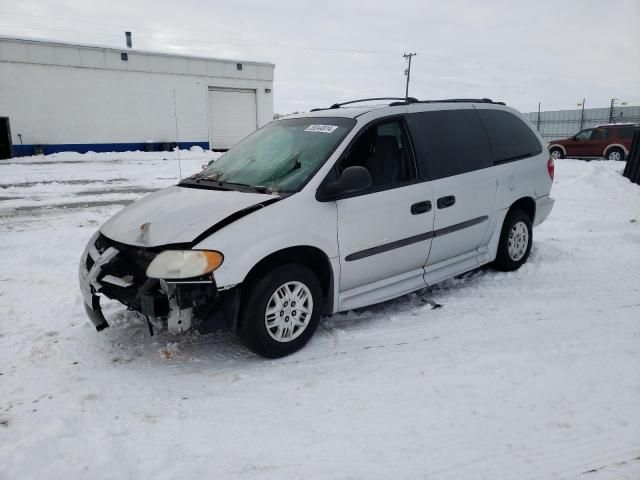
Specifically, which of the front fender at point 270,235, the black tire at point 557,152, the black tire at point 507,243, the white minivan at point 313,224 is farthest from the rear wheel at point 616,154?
the front fender at point 270,235

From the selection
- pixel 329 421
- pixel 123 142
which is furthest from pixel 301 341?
pixel 123 142

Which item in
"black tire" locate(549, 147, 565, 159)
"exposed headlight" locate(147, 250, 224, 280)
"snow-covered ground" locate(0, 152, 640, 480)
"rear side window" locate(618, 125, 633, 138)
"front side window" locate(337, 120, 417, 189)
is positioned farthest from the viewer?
"black tire" locate(549, 147, 565, 159)

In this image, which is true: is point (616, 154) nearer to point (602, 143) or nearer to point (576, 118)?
point (602, 143)

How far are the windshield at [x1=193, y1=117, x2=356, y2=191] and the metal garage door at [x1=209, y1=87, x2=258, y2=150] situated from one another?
2402 cm

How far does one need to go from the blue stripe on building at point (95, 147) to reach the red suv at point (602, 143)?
62.5ft

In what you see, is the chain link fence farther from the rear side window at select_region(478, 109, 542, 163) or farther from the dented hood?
the dented hood

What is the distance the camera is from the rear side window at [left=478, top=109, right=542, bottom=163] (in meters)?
4.97

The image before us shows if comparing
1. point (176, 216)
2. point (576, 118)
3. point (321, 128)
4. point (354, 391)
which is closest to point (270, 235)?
point (176, 216)

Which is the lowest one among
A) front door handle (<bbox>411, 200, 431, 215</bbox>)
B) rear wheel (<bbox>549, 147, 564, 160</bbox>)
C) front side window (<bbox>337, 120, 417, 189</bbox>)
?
front door handle (<bbox>411, 200, 431, 215</bbox>)

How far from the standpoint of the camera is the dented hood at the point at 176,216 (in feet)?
10.4

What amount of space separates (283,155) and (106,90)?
77.8 ft

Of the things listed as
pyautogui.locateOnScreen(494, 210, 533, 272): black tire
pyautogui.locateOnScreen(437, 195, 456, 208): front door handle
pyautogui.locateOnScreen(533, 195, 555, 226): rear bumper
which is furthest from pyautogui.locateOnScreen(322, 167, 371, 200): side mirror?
pyautogui.locateOnScreen(533, 195, 555, 226): rear bumper

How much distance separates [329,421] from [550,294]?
2.98 meters

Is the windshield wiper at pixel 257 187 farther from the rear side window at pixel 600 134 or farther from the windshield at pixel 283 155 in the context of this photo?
the rear side window at pixel 600 134
